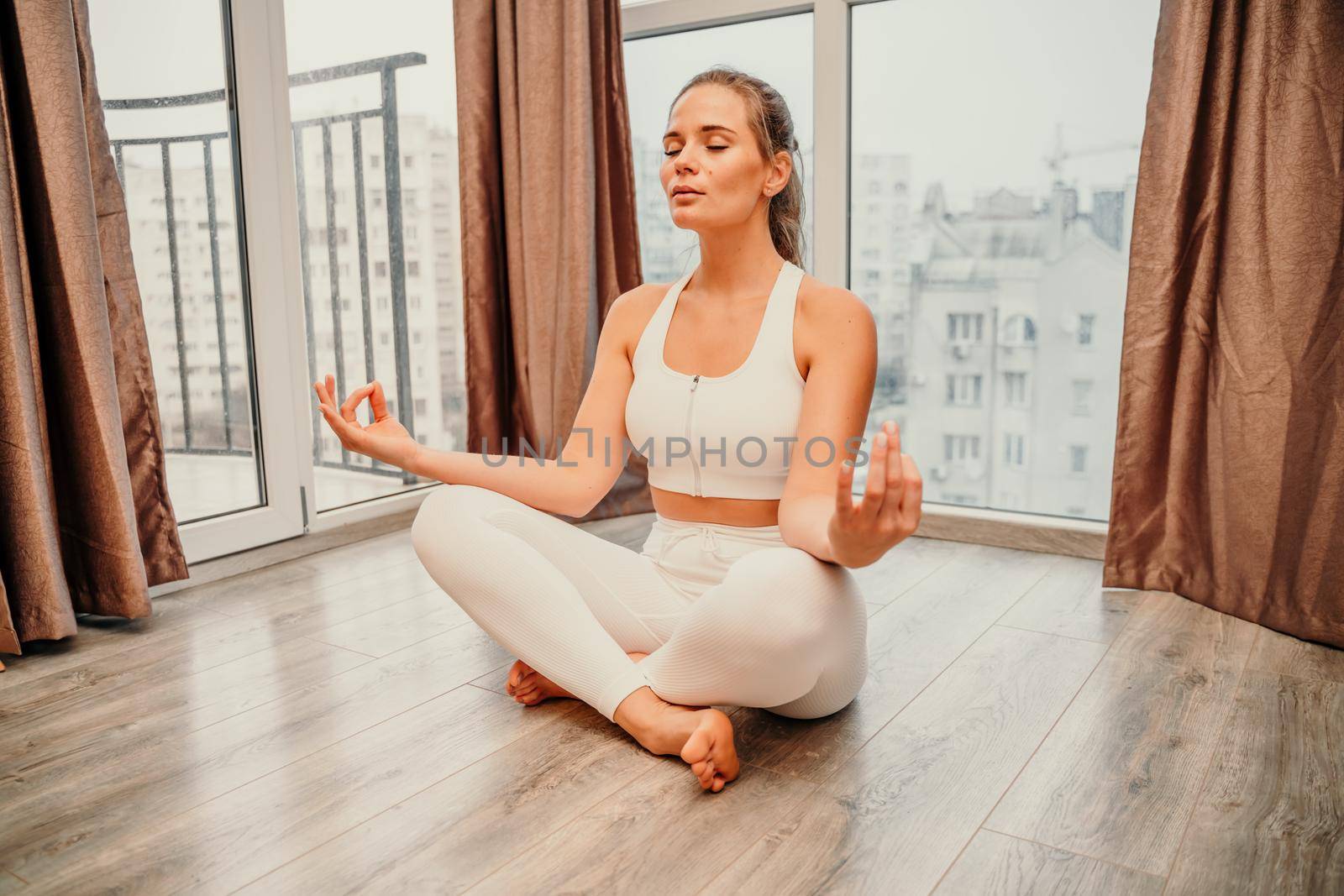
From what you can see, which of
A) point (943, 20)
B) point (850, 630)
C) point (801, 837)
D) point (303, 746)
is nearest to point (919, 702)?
point (850, 630)

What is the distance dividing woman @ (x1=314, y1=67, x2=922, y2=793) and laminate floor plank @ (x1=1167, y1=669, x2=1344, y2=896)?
502 mm

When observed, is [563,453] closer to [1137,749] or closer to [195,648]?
[195,648]

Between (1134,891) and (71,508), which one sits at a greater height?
(71,508)

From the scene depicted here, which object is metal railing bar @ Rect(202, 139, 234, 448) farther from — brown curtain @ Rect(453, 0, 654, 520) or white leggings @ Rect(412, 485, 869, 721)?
white leggings @ Rect(412, 485, 869, 721)

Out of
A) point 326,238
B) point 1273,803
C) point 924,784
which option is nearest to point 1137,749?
point 1273,803

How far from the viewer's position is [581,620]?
1.49 meters

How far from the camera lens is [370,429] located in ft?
5.03

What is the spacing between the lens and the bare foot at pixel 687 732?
1354mm

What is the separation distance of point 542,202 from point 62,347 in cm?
133

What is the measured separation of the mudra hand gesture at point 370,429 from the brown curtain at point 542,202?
1382 mm

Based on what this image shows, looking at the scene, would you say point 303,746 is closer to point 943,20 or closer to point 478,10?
point 478,10

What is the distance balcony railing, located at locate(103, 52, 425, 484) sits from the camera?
2.39 meters

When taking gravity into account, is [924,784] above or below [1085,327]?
below

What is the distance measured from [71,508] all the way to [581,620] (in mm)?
1219
